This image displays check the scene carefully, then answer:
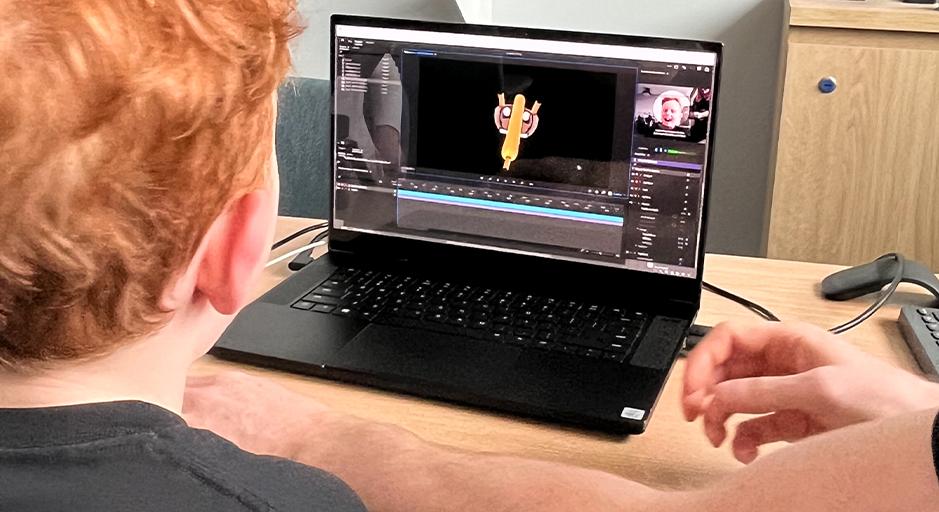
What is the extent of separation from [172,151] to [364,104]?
749 millimetres

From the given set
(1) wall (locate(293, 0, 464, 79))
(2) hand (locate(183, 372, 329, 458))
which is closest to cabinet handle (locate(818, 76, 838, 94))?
(1) wall (locate(293, 0, 464, 79))

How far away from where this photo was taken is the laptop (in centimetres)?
109

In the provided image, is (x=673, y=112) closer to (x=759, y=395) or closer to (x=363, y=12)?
(x=759, y=395)

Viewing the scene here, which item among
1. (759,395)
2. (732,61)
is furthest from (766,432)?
(732,61)

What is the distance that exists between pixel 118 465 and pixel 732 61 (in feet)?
7.41

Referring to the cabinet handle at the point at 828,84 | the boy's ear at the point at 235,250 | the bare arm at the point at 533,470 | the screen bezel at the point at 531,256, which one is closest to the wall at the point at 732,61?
the cabinet handle at the point at 828,84

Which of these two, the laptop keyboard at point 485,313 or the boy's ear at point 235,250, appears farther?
the laptop keyboard at point 485,313

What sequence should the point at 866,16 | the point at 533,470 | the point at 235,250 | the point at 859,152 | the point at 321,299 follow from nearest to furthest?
the point at 235,250
the point at 533,470
the point at 321,299
the point at 866,16
the point at 859,152

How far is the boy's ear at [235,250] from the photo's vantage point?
0.63 meters

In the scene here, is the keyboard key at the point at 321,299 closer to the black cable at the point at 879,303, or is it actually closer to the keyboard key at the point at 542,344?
the keyboard key at the point at 542,344

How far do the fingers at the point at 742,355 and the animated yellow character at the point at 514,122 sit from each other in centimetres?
36

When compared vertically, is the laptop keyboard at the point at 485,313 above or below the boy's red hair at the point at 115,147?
below

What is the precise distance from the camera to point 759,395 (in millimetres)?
879

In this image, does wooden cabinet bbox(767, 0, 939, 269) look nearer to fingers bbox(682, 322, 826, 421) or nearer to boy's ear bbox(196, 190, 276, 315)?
fingers bbox(682, 322, 826, 421)
